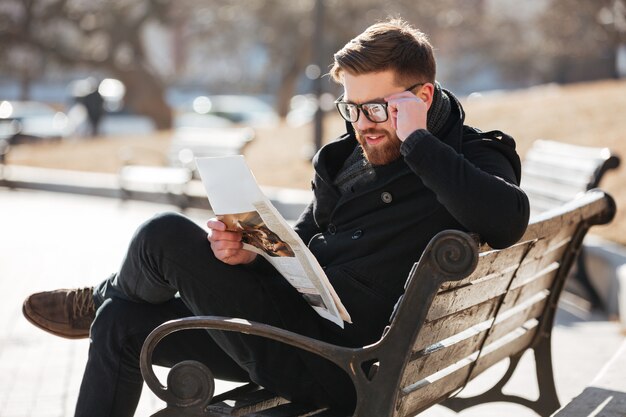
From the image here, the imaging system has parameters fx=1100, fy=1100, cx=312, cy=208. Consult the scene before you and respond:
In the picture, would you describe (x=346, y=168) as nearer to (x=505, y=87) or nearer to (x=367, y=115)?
(x=367, y=115)

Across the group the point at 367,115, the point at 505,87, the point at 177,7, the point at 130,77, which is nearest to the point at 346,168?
the point at 367,115

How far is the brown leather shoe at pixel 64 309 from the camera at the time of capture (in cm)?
364

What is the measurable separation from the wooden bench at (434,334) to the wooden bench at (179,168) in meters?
9.71

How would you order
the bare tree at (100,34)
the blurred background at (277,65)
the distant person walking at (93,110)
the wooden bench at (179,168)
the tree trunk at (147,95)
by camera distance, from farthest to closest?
the tree trunk at (147,95) → the bare tree at (100,34) → the distant person walking at (93,110) → the blurred background at (277,65) → the wooden bench at (179,168)

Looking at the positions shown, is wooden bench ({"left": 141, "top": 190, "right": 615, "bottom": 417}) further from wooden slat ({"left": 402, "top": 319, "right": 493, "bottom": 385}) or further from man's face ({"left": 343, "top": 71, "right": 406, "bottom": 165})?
man's face ({"left": 343, "top": 71, "right": 406, "bottom": 165})

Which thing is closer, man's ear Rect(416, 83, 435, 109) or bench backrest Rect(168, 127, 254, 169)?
man's ear Rect(416, 83, 435, 109)

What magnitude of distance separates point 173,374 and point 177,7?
1418 inches

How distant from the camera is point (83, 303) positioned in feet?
12.0

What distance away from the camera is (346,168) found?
361 centimetres

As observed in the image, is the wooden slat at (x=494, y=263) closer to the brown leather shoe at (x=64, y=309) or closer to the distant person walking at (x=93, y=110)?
the brown leather shoe at (x=64, y=309)

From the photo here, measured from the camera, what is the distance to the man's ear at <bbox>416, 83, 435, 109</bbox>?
3309mm

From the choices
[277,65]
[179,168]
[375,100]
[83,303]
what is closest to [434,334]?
[375,100]

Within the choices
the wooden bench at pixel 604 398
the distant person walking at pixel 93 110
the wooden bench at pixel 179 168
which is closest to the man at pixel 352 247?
the wooden bench at pixel 604 398

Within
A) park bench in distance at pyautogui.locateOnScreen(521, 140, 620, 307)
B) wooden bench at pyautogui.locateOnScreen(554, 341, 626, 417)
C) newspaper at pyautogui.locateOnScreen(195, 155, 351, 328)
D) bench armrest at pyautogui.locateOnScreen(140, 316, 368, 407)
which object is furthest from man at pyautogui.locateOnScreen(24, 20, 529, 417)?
park bench in distance at pyautogui.locateOnScreen(521, 140, 620, 307)
